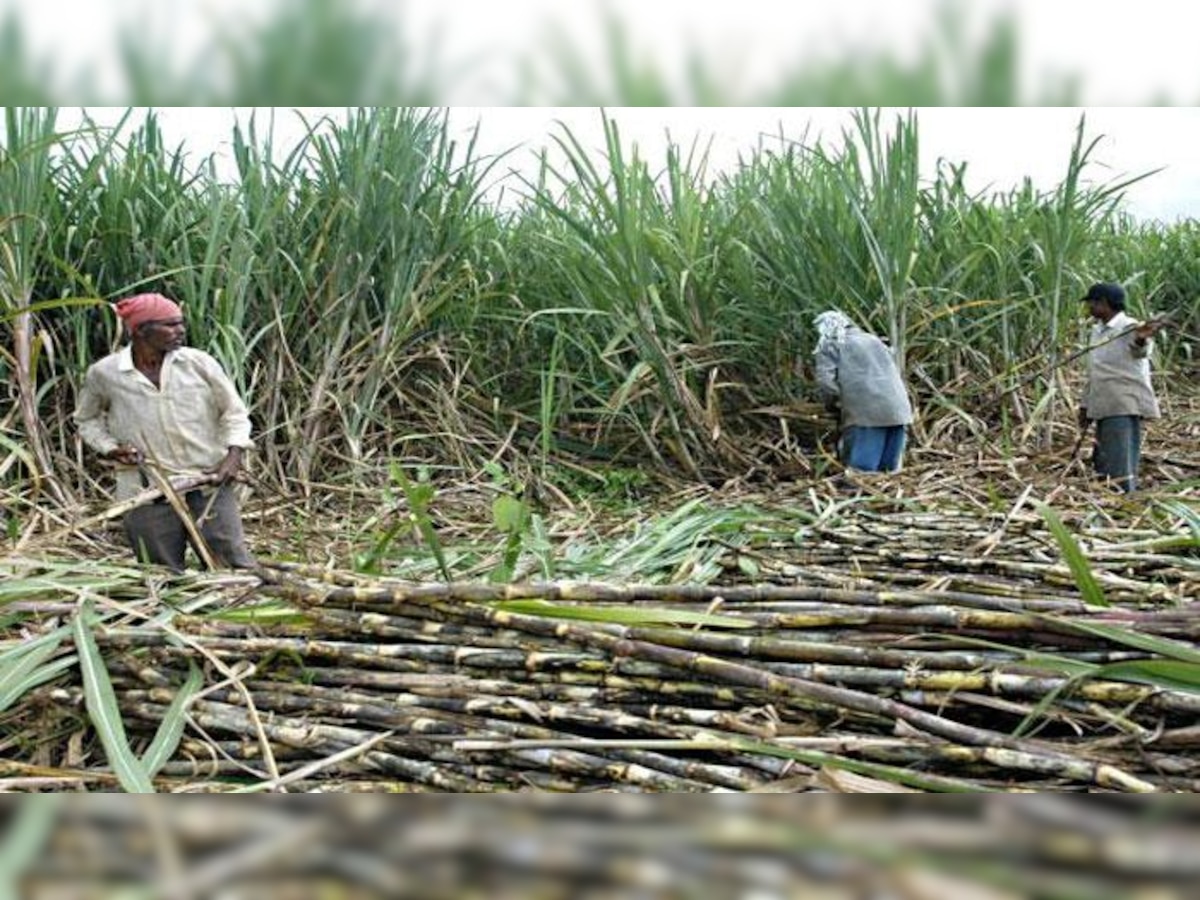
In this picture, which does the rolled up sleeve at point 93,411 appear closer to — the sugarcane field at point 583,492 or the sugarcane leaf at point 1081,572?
the sugarcane field at point 583,492

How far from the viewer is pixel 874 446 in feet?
15.8

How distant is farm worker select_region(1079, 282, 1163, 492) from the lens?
4.77 metres

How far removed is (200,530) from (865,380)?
9.05ft

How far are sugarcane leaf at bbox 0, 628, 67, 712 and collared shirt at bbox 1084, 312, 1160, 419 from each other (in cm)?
440

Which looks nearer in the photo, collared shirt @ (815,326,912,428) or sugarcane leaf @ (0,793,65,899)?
sugarcane leaf @ (0,793,65,899)

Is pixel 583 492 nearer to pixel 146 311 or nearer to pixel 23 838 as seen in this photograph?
pixel 146 311

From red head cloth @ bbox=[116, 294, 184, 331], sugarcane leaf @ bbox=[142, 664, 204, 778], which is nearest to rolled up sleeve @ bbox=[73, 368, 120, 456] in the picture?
red head cloth @ bbox=[116, 294, 184, 331]

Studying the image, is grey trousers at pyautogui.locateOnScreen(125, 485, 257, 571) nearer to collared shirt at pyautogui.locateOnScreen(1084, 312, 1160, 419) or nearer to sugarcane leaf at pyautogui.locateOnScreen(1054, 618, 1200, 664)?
sugarcane leaf at pyautogui.locateOnScreen(1054, 618, 1200, 664)

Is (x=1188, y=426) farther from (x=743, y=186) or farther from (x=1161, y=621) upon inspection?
(x=1161, y=621)

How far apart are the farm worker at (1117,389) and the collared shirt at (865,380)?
0.89 metres

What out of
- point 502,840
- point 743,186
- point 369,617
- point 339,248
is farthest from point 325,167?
point 502,840

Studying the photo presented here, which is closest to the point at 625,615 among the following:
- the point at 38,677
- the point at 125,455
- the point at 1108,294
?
the point at 38,677

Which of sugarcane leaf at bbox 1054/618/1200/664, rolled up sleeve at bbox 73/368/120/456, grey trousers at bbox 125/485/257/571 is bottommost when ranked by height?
grey trousers at bbox 125/485/257/571

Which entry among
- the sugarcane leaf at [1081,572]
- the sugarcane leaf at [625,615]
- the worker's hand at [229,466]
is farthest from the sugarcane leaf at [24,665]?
the worker's hand at [229,466]
